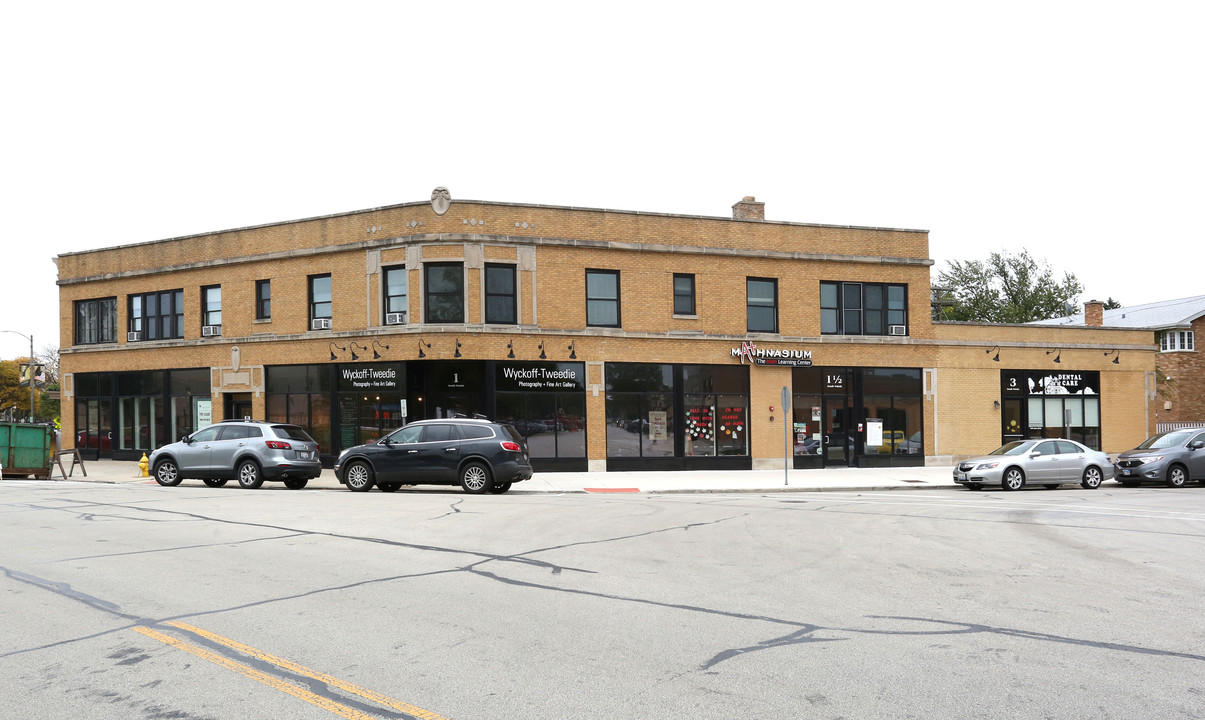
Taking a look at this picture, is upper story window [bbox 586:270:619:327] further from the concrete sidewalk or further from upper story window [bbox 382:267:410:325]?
upper story window [bbox 382:267:410:325]

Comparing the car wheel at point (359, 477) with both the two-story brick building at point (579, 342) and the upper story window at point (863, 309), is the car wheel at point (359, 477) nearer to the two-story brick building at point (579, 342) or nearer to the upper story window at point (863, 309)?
the two-story brick building at point (579, 342)

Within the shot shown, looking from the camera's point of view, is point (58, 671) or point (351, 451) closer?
point (58, 671)

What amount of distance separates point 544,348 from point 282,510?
1179cm

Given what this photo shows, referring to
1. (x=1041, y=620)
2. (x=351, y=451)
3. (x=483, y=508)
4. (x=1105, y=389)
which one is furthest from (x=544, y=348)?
(x=1105, y=389)

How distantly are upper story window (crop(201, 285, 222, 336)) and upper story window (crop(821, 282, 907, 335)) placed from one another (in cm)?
2099

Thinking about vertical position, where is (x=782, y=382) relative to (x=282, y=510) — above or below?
above

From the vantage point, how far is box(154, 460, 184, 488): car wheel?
2105 centimetres

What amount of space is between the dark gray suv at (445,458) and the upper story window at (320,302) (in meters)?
8.72

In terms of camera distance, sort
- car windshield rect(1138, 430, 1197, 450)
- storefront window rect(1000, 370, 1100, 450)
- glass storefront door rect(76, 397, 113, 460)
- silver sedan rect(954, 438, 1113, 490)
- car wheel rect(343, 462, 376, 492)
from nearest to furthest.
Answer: car wheel rect(343, 462, 376, 492) < silver sedan rect(954, 438, 1113, 490) < car windshield rect(1138, 430, 1197, 450) < storefront window rect(1000, 370, 1100, 450) < glass storefront door rect(76, 397, 113, 460)

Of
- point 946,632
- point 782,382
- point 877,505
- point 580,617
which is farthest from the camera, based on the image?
point 782,382

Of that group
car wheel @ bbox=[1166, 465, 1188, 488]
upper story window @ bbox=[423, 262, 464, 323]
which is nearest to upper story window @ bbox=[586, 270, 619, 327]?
upper story window @ bbox=[423, 262, 464, 323]

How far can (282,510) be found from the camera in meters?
14.7

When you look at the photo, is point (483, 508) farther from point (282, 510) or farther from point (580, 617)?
point (580, 617)

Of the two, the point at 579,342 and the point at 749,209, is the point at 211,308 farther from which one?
the point at 749,209
